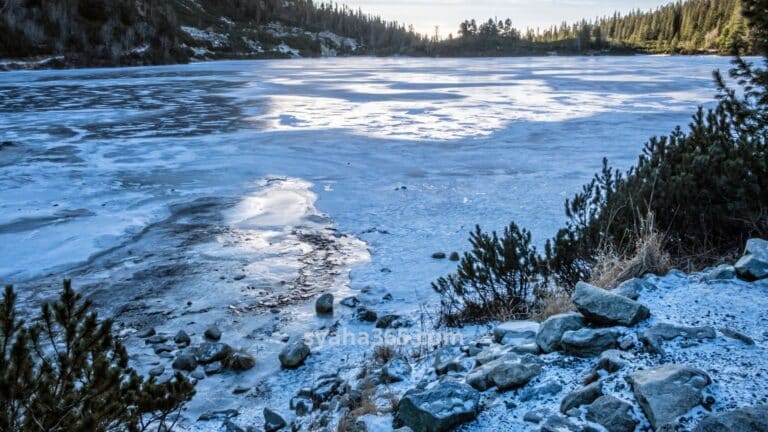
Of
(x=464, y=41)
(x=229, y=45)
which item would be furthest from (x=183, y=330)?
(x=464, y=41)

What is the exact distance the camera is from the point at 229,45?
98125 mm

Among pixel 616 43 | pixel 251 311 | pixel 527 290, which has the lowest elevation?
pixel 251 311

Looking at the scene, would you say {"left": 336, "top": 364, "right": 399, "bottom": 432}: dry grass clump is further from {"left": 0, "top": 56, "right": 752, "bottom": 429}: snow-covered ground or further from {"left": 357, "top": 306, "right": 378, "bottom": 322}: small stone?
{"left": 357, "top": 306, "right": 378, "bottom": 322}: small stone

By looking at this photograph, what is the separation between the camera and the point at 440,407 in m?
Answer: 3.10

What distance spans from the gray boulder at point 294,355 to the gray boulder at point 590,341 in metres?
2.37

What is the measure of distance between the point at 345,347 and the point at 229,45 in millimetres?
101503

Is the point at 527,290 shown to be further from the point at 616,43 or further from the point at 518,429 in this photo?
the point at 616,43

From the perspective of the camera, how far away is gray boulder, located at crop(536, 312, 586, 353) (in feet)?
Result: 12.1

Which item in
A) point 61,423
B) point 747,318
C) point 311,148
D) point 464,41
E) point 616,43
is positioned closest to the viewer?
point 61,423

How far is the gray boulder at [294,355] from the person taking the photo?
4906 millimetres

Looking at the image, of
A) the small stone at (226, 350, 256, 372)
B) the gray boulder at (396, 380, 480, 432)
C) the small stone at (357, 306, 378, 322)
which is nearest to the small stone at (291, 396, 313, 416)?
the small stone at (226, 350, 256, 372)

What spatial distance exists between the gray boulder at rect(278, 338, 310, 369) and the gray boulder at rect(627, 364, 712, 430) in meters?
2.92

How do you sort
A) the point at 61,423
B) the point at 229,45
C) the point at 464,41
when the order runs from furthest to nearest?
1. the point at 464,41
2. the point at 229,45
3. the point at 61,423

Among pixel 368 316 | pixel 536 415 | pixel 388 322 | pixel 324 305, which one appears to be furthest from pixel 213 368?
pixel 536 415
